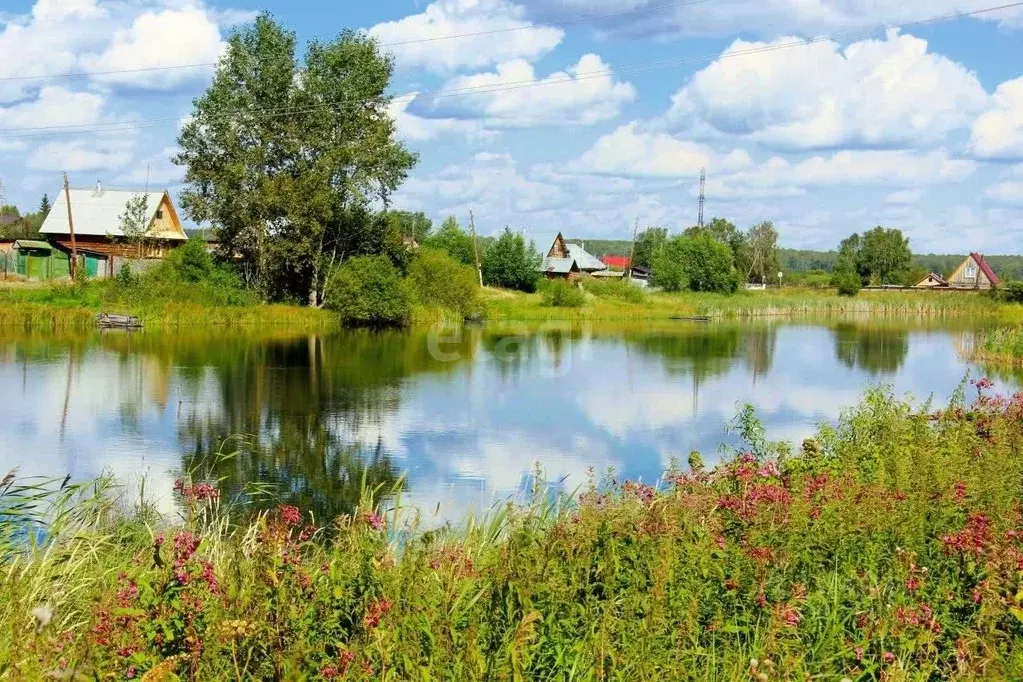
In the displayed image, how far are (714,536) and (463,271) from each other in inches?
1840

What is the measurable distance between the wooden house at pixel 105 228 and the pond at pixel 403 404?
665 inches

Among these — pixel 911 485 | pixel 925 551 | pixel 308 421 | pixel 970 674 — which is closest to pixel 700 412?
pixel 308 421

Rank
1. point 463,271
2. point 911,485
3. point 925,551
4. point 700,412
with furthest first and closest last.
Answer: point 463,271 → point 700,412 → point 911,485 → point 925,551

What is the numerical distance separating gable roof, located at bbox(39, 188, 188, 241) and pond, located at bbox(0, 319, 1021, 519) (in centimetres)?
2290

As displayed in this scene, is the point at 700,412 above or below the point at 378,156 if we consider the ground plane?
below

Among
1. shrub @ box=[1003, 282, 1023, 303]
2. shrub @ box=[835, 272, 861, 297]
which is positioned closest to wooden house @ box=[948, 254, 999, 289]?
shrub @ box=[835, 272, 861, 297]

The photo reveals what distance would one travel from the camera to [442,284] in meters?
50.9

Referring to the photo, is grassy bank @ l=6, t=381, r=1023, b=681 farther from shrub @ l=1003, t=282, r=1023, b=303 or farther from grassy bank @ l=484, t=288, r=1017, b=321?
shrub @ l=1003, t=282, r=1023, b=303

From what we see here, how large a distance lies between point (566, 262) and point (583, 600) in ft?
269

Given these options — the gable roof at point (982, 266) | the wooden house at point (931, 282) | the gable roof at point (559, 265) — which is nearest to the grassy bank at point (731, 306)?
the gable roof at point (559, 265)

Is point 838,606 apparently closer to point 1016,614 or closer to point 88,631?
point 1016,614

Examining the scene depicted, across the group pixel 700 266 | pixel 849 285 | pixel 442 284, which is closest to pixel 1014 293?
pixel 849 285

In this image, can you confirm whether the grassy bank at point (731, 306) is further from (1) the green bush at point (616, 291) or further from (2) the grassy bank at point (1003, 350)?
(2) the grassy bank at point (1003, 350)

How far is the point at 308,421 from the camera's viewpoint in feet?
63.9
